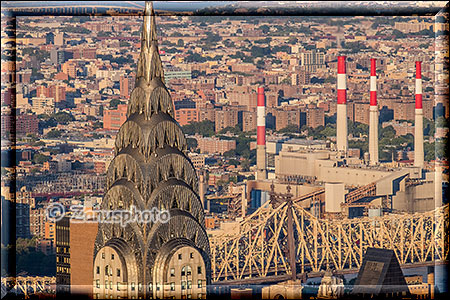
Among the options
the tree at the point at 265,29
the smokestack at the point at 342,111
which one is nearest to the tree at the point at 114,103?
the tree at the point at 265,29

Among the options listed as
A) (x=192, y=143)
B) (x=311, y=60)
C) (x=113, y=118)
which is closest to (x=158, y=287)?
(x=113, y=118)

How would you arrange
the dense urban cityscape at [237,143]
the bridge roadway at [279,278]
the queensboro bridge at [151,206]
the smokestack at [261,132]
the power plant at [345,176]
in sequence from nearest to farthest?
1. the queensboro bridge at [151,206]
2. the dense urban cityscape at [237,143]
3. the bridge roadway at [279,278]
4. the smokestack at [261,132]
5. the power plant at [345,176]

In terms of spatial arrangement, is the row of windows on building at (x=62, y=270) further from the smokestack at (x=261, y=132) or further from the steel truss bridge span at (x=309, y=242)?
the smokestack at (x=261, y=132)

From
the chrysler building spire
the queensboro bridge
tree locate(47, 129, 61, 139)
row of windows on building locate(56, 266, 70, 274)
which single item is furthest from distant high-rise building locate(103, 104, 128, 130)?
the queensboro bridge

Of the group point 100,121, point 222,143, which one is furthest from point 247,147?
point 100,121

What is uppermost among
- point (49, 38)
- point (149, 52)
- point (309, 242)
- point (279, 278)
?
point (49, 38)

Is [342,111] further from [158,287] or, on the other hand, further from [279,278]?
[158,287]
